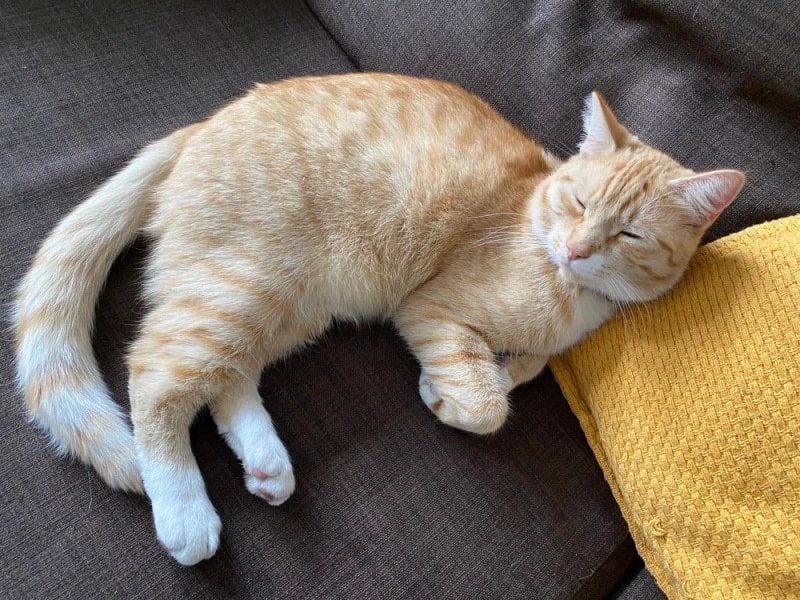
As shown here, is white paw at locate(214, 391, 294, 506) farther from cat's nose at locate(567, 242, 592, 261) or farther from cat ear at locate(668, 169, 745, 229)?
cat ear at locate(668, 169, 745, 229)

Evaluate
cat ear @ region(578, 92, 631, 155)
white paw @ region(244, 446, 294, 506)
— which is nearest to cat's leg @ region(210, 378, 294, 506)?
white paw @ region(244, 446, 294, 506)

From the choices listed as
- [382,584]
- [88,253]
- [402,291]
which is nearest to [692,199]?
[402,291]

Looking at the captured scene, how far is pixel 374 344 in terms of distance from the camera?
4.60 ft

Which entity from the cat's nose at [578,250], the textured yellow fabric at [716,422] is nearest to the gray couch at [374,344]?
the textured yellow fabric at [716,422]

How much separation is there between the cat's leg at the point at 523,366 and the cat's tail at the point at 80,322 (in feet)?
2.59

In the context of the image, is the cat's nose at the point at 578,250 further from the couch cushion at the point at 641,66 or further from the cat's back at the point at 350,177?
the couch cushion at the point at 641,66

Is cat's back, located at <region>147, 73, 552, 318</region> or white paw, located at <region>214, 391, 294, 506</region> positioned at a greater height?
cat's back, located at <region>147, 73, 552, 318</region>

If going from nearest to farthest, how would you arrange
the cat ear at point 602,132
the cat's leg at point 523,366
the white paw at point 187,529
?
1. the white paw at point 187,529
2. the cat ear at point 602,132
3. the cat's leg at point 523,366

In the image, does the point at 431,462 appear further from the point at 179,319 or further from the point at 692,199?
the point at 692,199

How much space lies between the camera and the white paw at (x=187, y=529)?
1018 mm

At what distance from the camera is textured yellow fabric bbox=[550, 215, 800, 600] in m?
1.10

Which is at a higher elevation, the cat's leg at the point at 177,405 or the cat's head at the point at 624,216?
the cat's head at the point at 624,216

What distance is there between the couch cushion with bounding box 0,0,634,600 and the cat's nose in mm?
347

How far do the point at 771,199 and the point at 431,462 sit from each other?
90 centimetres
